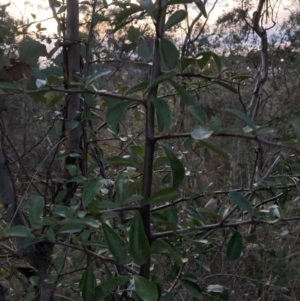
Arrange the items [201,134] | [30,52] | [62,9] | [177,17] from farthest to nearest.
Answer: [62,9], [30,52], [177,17], [201,134]

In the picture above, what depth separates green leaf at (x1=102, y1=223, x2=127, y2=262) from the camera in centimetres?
69

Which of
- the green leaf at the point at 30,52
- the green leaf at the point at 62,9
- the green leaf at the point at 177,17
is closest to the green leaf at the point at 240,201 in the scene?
the green leaf at the point at 177,17

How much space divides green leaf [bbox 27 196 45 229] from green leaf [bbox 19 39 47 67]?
1.34 ft

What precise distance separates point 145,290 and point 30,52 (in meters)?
0.60

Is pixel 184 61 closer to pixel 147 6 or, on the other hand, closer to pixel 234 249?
pixel 147 6

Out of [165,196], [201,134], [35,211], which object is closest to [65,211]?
[35,211]

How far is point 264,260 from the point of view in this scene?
1998 millimetres

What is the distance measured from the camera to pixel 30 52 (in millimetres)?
1074

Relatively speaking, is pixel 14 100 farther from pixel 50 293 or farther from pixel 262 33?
pixel 50 293

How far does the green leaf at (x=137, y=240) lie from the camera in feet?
2.23

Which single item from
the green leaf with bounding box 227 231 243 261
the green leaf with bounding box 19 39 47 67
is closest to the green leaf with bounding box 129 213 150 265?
the green leaf with bounding box 227 231 243 261

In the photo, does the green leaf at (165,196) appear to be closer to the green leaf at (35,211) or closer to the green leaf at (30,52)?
the green leaf at (35,211)

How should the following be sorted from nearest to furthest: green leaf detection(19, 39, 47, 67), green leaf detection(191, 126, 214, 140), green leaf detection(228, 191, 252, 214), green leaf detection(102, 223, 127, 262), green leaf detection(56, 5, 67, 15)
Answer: green leaf detection(191, 126, 214, 140) < green leaf detection(102, 223, 127, 262) < green leaf detection(228, 191, 252, 214) < green leaf detection(19, 39, 47, 67) < green leaf detection(56, 5, 67, 15)

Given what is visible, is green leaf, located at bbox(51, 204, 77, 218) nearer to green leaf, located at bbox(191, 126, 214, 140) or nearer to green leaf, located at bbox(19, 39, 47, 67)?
green leaf, located at bbox(191, 126, 214, 140)
